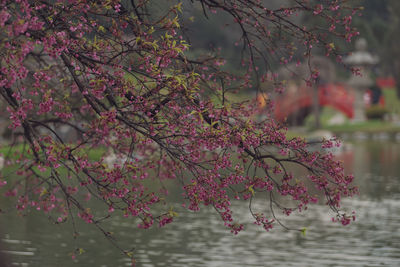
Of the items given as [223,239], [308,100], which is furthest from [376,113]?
[223,239]

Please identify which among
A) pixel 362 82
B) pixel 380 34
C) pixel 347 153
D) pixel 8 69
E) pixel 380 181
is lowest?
pixel 8 69

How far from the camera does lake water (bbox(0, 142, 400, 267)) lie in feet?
60.3

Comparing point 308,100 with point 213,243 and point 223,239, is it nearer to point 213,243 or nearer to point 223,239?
point 223,239

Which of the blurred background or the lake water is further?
the lake water

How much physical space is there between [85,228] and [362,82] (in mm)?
76997


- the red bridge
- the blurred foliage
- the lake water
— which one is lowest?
the lake water

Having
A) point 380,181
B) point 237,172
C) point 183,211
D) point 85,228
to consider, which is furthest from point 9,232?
point 380,181

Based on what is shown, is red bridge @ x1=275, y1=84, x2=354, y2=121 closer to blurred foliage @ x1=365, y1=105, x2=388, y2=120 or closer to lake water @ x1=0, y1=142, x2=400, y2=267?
blurred foliage @ x1=365, y1=105, x2=388, y2=120

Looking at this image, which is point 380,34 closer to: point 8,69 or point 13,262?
point 13,262

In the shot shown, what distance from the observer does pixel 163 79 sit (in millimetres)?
10297

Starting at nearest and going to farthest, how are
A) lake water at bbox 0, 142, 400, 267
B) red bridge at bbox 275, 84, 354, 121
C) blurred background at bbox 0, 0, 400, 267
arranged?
blurred background at bbox 0, 0, 400, 267
lake water at bbox 0, 142, 400, 267
red bridge at bbox 275, 84, 354, 121

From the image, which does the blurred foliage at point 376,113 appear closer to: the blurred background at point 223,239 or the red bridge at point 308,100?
the red bridge at point 308,100

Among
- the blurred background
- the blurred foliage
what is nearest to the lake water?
the blurred background

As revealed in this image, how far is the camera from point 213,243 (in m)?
20.8
